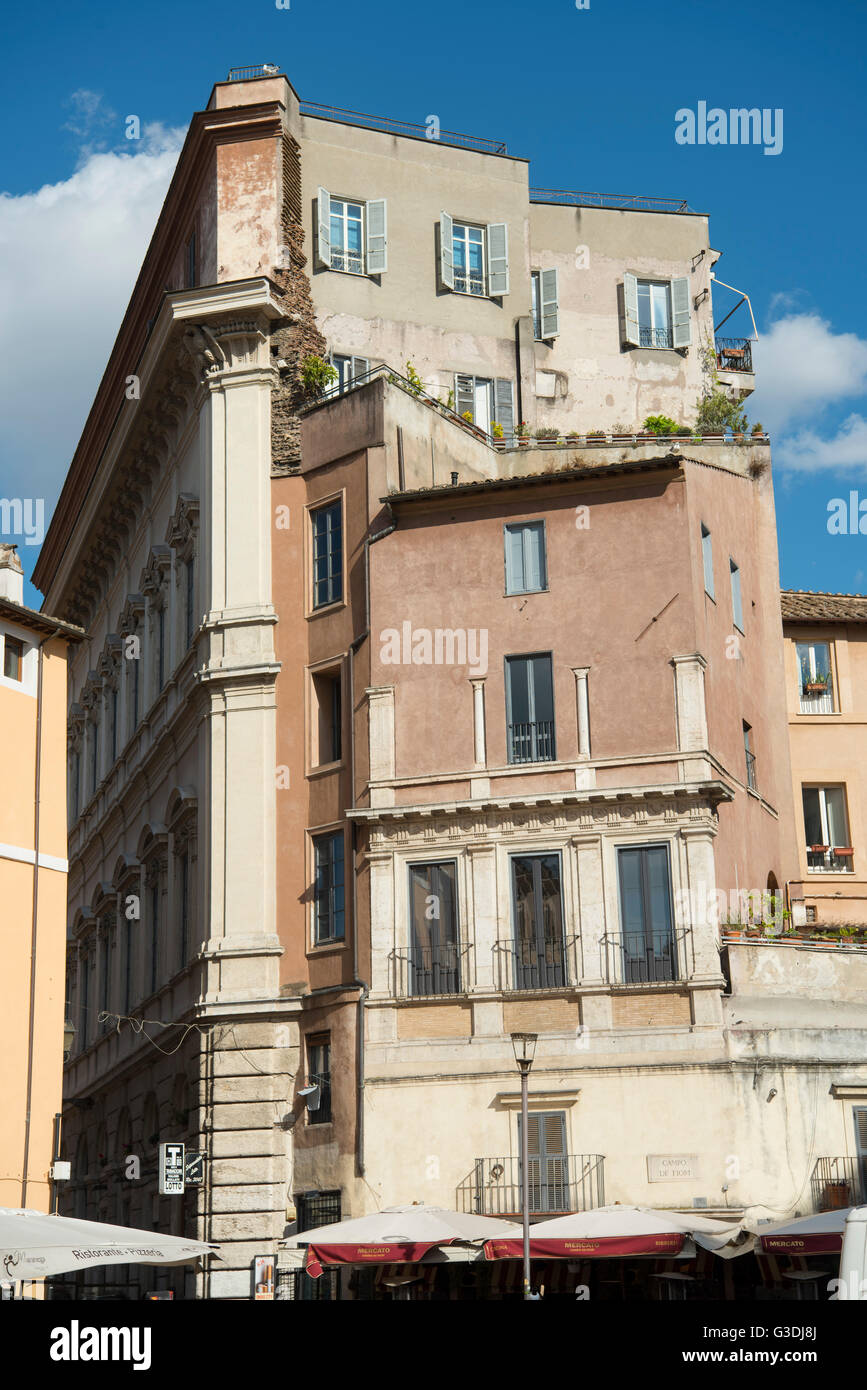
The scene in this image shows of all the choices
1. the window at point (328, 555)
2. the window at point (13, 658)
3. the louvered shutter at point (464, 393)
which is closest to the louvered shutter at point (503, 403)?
the louvered shutter at point (464, 393)

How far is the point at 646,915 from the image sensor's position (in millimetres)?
29828

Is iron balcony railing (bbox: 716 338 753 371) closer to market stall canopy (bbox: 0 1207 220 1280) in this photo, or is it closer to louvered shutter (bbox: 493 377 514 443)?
louvered shutter (bbox: 493 377 514 443)

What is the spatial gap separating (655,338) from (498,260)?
4474mm

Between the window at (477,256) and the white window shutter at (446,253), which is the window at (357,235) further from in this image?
the window at (477,256)

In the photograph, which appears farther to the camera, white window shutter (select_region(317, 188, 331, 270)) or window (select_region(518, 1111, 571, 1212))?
white window shutter (select_region(317, 188, 331, 270))

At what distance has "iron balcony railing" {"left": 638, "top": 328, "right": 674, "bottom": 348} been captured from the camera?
43875 mm

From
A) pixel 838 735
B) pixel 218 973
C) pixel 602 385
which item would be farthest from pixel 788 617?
pixel 218 973

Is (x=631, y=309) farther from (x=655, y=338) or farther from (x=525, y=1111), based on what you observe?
(x=525, y=1111)

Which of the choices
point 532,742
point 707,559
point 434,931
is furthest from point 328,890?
point 707,559

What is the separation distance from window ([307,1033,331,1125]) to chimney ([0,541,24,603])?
1000cm

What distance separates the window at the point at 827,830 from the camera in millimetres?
40250

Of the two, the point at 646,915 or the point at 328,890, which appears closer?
the point at 646,915

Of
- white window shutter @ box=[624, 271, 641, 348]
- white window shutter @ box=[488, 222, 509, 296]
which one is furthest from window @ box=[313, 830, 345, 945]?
white window shutter @ box=[624, 271, 641, 348]
